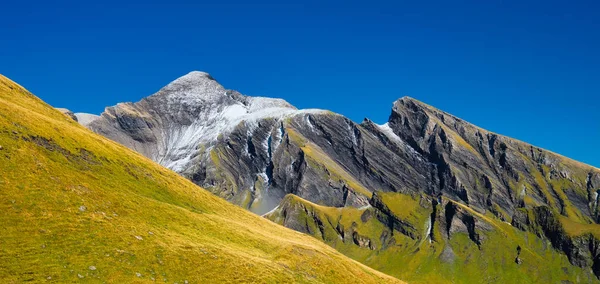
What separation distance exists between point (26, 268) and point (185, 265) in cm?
1801

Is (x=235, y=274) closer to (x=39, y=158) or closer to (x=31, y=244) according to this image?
(x=31, y=244)

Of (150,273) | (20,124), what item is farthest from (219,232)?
(20,124)

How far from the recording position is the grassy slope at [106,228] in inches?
2021

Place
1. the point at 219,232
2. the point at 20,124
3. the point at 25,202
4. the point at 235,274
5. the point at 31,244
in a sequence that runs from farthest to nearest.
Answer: the point at 219,232, the point at 20,124, the point at 235,274, the point at 25,202, the point at 31,244

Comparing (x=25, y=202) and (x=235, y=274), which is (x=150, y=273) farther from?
(x=25, y=202)

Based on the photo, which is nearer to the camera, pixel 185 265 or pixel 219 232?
pixel 185 265

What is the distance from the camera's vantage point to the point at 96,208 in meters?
63.9

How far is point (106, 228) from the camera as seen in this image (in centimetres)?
5925

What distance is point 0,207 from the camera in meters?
53.9

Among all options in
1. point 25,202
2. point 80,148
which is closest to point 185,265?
point 25,202

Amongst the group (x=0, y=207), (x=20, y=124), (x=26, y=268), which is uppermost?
(x=20, y=124)

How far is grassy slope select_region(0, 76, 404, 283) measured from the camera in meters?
51.3

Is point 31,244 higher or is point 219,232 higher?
point 219,232

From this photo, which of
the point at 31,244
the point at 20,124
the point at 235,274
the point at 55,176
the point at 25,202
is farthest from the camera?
the point at 20,124
